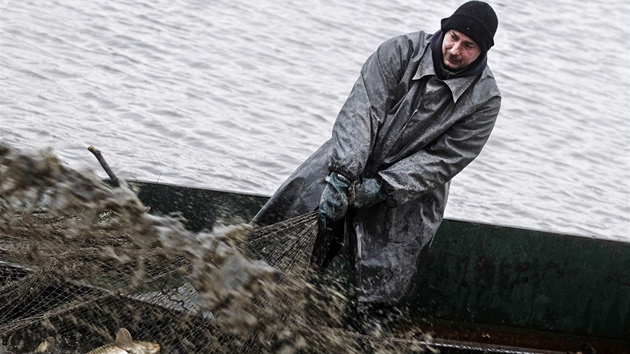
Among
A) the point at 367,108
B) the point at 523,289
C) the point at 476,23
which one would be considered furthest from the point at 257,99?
the point at 476,23

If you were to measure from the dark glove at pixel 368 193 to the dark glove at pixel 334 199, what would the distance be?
64 millimetres

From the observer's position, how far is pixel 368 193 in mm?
5195

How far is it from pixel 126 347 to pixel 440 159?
5.59 feet

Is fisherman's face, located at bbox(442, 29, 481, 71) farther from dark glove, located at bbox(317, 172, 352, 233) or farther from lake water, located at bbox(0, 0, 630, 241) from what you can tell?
lake water, located at bbox(0, 0, 630, 241)

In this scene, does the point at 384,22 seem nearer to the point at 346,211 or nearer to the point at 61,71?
the point at 61,71

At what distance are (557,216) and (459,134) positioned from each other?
5986mm

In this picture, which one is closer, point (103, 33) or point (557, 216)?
point (557, 216)

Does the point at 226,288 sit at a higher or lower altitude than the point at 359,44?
higher

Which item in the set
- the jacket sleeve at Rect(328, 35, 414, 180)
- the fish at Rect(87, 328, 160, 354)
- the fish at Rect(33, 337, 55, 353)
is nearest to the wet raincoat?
the jacket sleeve at Rect(328, 35, 414, 180)

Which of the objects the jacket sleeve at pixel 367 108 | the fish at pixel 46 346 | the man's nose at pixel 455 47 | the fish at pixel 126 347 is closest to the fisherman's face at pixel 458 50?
the man's nose at pixel 455 47

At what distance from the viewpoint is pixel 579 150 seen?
13.2 meters

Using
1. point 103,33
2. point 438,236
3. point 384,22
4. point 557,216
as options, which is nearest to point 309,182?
point 438,236

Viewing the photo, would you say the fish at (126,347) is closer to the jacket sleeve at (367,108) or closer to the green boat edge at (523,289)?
the jacket sleeve at (367,108)

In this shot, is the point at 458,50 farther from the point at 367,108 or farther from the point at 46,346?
the point at 46,346
